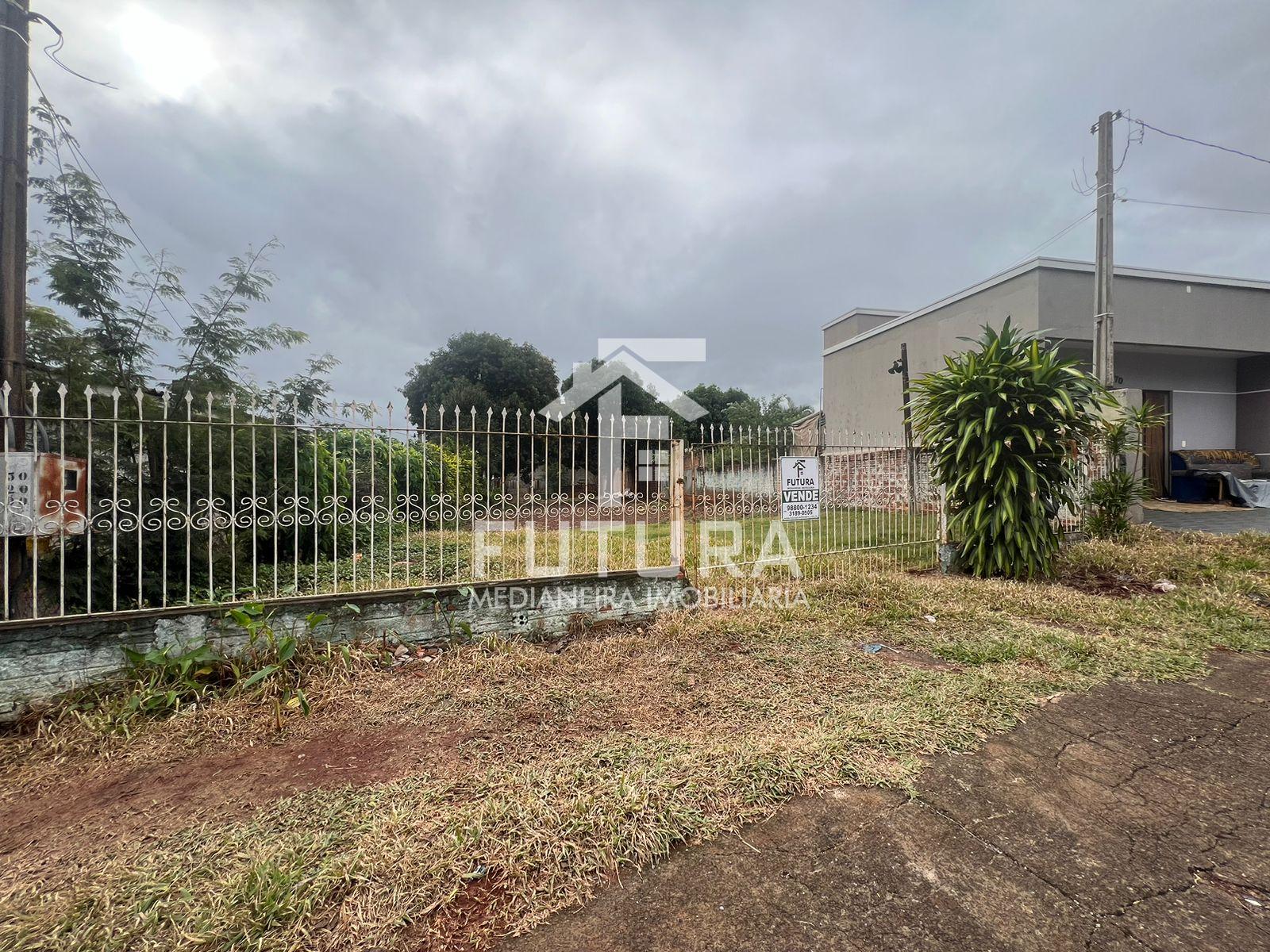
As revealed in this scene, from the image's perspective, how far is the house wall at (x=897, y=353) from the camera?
31.6 ft

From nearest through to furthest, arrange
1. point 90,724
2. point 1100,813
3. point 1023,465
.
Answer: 1. point 1100,813
2. point 90,724
3. point 1023,465

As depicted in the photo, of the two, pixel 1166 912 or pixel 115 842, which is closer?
pixel 1166 912

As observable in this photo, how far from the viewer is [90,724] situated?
8.15ft

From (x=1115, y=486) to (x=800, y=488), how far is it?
473cm

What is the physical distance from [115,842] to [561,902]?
1.58 meters

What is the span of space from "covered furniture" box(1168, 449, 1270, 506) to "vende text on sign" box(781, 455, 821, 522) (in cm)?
1011

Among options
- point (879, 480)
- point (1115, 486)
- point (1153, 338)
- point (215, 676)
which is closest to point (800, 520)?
point (879, 480)

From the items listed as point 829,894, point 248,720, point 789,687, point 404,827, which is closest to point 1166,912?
point 829,894

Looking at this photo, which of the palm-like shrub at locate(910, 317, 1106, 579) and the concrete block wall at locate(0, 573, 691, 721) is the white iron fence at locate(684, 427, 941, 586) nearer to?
the palm-like shrub at locate(910, 317, 1106, 579)

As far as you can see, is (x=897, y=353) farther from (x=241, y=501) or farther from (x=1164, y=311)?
(x=241, y=501)

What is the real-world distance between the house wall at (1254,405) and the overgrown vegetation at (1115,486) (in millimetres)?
7019

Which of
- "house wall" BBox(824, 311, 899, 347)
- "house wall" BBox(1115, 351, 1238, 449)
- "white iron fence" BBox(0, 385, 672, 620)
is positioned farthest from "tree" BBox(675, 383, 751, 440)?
"white iron fence" BBox(0, 385, 672, 620)

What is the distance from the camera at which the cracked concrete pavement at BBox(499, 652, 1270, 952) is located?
4.78 feet

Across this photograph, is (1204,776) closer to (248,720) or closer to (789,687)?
(789,687)
